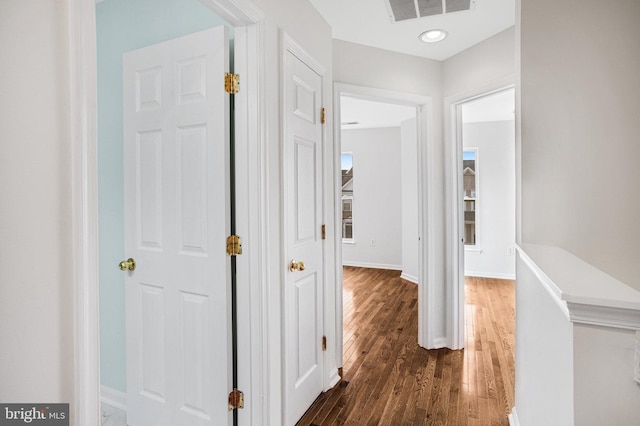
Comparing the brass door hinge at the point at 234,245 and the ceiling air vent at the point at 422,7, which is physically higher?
the ceiling air vent at the point at 422,7

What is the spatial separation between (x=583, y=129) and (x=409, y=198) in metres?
3.98

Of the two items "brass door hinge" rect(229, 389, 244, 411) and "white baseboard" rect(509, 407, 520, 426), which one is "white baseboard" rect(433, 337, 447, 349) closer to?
"white baseboard" rect(509, 407, 520, 426)

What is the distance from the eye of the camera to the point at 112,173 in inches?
83.1

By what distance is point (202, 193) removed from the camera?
5.51 ft

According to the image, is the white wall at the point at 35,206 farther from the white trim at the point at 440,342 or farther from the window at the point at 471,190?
the window at the point at 471,190

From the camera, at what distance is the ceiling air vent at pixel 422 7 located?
210cm

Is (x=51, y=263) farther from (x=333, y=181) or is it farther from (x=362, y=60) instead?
(x=362, y=60)

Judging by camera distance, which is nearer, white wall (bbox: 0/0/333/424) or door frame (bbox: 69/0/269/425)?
white wall (bbox: 0/0/333/424)

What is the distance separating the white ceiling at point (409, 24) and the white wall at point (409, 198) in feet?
9.14

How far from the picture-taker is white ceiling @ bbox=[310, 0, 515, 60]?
2180 mm

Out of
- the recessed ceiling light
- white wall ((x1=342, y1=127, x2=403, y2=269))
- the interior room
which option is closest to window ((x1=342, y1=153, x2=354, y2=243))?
white wall ((x1=342, y1=127, x2=403, y2=269))

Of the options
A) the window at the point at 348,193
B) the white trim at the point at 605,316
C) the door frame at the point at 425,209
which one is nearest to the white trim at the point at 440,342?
the door frame at the point at 425,209

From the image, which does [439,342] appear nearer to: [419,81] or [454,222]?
[454,222]

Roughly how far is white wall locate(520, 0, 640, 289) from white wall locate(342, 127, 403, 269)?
4.44 meters
